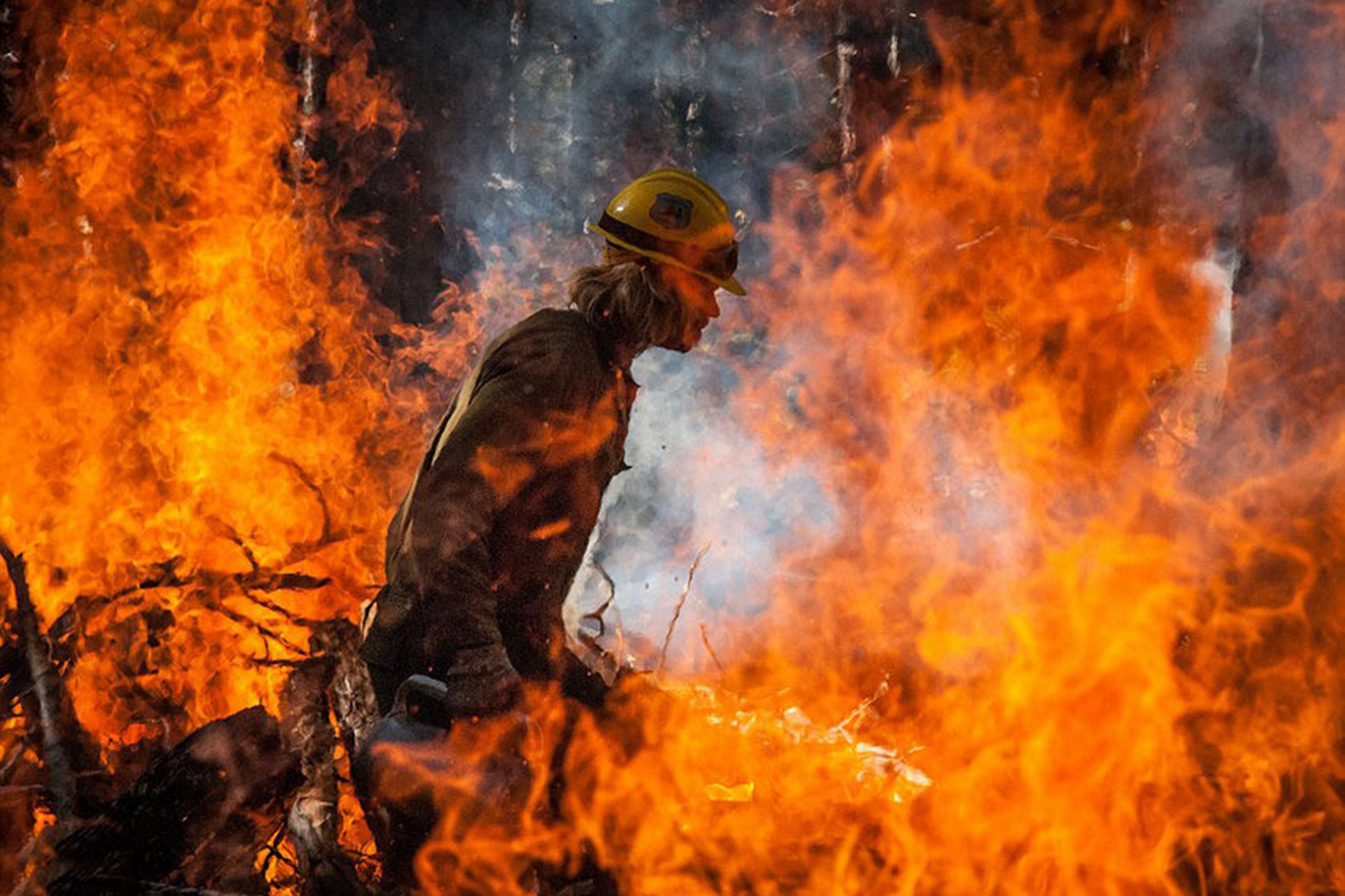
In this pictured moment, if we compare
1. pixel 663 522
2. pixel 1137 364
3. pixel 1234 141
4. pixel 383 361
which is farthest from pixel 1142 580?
pixel 383 361

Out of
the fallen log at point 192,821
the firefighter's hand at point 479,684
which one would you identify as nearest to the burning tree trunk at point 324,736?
the fallen log at point 192,821

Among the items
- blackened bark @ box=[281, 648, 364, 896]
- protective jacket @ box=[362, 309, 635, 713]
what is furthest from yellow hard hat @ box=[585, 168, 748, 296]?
blackened bark @ box=[281, 648, 364, 896]

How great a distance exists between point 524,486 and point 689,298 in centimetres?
100

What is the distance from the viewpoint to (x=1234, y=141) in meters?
6.85

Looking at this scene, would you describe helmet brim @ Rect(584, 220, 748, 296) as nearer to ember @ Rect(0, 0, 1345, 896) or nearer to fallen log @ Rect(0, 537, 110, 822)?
ember @ Rect(0, 0, 1345, 896)

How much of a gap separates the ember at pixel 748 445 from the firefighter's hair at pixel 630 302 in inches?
31.8

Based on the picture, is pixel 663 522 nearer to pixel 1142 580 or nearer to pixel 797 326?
pixel 797 326

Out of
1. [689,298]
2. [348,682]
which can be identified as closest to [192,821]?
[348,682]

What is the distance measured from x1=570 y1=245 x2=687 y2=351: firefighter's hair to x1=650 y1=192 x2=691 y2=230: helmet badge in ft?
0.53

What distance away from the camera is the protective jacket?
2.96 meters

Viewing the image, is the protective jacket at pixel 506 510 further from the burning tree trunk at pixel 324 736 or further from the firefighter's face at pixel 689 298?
the burning tree trunk at pixel 324 736

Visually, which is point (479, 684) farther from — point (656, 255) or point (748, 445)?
point (748, 445)

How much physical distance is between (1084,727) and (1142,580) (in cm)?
95

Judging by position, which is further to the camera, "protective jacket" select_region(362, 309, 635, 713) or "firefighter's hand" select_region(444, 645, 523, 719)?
"protective jacket" select_region(362, 309, 635, 713)
